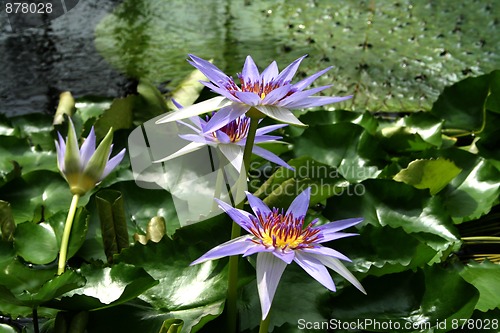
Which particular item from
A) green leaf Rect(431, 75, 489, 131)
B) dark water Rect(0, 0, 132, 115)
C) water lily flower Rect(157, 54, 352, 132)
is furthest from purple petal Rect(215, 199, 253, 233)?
dark water Rect(0, 0, 132, 115)

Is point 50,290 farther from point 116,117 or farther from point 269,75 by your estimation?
point 116,117

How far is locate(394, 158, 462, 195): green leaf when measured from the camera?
4.53ft

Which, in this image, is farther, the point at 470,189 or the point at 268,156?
the point at 470,189

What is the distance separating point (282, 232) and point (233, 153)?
19 cm

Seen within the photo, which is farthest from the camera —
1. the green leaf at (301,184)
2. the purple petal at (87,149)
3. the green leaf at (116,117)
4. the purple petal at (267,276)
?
the green leaf at (116,117)

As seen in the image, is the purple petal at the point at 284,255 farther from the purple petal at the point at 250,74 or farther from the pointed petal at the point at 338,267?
the purple petal at the point at 250,74

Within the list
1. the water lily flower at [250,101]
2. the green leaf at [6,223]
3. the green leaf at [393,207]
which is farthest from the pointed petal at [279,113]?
the green leaf at [6,223]

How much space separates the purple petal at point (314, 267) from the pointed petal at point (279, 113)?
17cm

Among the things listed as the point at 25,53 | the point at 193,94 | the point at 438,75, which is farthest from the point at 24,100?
the point at 438,75

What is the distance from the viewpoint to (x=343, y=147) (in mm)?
1539

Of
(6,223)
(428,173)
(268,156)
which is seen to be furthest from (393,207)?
(6,223)

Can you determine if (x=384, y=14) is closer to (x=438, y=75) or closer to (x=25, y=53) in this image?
(x=438, y=75)

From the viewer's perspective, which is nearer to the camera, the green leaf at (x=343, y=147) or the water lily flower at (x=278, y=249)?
the water lily flower at (x=278, y=249)

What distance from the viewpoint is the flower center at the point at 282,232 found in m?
0.81
